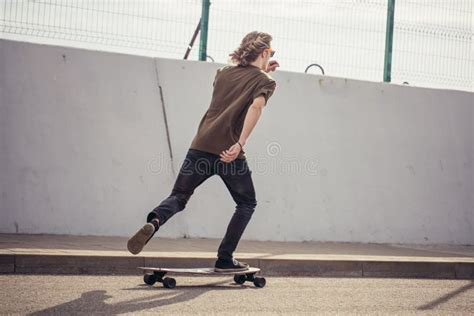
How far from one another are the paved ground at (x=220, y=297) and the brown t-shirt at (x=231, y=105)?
1.13m

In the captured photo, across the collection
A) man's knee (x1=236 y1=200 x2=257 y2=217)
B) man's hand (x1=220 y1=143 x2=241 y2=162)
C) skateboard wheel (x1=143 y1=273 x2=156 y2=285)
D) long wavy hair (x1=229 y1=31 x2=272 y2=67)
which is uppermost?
long wavy hair (x1=229 y1=31 x2=272 y2=67)

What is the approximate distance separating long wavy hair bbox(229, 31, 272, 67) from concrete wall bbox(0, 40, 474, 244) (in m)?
3.24

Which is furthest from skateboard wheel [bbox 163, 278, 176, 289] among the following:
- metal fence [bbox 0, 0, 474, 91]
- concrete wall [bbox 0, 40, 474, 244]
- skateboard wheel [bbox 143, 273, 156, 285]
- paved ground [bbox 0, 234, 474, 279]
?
metal fence [bbox 0, 0, 474, 91]

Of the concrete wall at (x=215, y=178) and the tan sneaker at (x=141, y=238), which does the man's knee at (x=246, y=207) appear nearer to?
the tan sneaker at (x=141, y=238)

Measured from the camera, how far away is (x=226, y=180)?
690 centimetres

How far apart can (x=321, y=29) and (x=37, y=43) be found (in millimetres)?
3696

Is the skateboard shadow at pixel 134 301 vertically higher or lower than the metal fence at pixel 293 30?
lower

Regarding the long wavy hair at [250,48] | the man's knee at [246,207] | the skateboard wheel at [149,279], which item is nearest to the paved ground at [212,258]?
the skateboard wheel at [149,279]

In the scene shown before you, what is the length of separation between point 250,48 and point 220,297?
198cm

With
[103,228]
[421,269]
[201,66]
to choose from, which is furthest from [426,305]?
[201,66]

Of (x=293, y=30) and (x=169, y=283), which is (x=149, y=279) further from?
(x=293, y=30)

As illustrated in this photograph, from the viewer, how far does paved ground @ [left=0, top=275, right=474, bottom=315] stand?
219 inches

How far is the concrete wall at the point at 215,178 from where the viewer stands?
9.47 m

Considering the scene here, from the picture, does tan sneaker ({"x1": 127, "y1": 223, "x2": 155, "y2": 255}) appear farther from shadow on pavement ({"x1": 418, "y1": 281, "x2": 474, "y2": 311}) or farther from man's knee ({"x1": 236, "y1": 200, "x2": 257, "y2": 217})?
shadow on pavement ({"x1": 418, "y1": 281, "x2": 474, "y2": 311})
